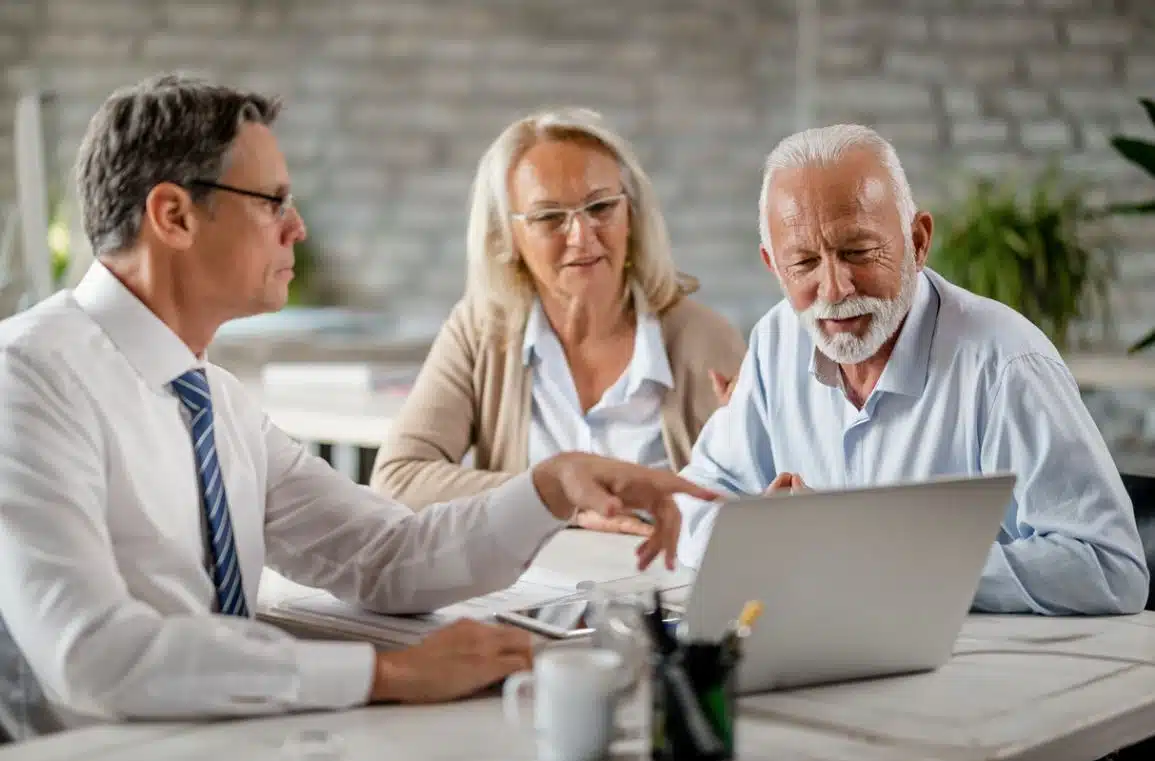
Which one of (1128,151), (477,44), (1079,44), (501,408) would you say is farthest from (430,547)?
(477,44)

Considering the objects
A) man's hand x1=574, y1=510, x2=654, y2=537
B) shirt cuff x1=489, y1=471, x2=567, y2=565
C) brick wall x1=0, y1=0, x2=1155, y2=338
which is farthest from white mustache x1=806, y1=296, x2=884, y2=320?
brick wall x1=0, y1=0, x2=1155, y2=338

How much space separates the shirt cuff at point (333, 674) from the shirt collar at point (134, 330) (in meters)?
0.41

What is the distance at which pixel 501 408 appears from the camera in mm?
2828

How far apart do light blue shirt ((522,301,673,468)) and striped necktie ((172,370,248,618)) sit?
3.61 ft

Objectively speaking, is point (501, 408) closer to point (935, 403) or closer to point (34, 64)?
point (935, 403)

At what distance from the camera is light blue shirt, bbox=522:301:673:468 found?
9.09 ft

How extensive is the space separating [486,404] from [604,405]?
23 centimetres

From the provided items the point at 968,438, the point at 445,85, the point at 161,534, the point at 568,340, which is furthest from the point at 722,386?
the point at 445,85

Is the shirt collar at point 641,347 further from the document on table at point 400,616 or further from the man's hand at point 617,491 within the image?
the man's hand at point 617,491

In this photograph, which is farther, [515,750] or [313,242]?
[313,242]

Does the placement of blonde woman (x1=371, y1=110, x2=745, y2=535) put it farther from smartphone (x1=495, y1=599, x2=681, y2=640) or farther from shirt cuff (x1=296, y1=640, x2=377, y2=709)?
shirt cuff (x1=296, y1=640, x2=377, y2=709)

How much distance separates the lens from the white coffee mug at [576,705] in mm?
1211

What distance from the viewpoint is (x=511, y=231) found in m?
2.91

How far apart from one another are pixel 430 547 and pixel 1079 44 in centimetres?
369
